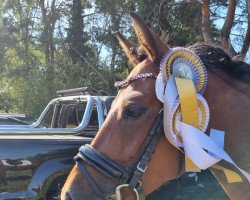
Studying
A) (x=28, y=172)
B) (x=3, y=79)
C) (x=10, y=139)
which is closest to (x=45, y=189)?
(x=28, y=172)

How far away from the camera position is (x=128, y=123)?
2.22 m

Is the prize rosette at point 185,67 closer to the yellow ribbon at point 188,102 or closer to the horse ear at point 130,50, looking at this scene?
the yellow ribbon at point 188,102

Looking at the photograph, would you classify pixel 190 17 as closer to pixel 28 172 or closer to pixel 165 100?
pixel 28 172

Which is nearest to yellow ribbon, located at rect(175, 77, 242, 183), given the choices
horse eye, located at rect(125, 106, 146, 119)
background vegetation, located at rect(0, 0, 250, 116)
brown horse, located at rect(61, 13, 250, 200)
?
brown horse, located at rect(61, 13, 250, 200)

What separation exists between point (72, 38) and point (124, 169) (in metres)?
25.4

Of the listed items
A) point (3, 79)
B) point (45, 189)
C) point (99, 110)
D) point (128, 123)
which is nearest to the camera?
point (128, 123)

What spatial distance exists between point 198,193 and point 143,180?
2894mm

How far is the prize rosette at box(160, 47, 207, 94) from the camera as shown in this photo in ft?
7.60

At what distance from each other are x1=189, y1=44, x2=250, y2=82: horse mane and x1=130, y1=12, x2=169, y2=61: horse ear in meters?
0.24

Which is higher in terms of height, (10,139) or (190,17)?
(190,17)

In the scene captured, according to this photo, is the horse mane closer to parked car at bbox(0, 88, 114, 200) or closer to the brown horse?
the brown horse

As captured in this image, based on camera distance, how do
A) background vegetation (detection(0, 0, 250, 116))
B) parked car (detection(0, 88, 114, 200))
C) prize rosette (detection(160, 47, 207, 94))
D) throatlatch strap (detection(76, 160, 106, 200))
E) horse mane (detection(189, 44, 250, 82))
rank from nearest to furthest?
throatlatch strap (detection(76, 160, 106, 200)) < prize rosette (detection(160, 47, 207, 94)) < horse mane (detection(189, 44, 250, 82)) < parked car (detection(0, 88, 114, 200)) < background vegetation (detection(0, 0, 250, 116))

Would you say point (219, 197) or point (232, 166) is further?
point (219, 197)

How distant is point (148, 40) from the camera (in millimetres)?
2268
